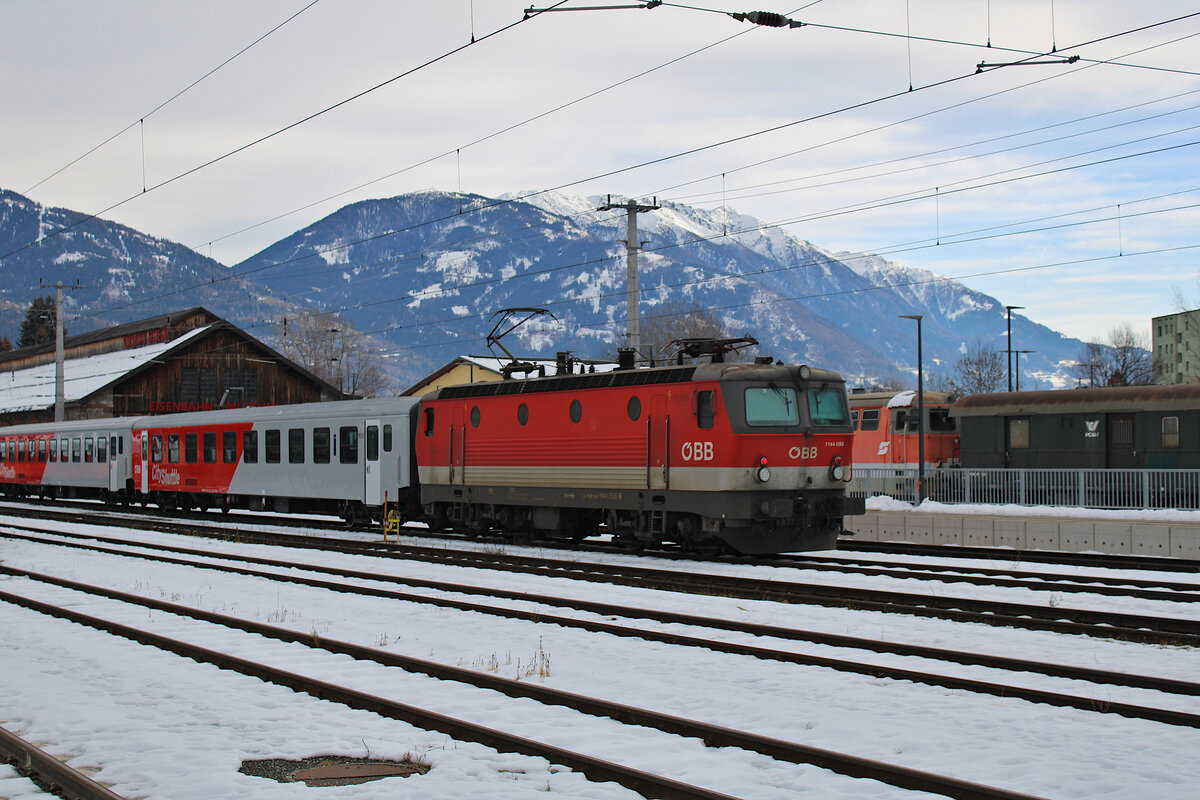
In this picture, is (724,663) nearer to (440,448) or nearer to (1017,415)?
(440,448)

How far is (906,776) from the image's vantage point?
6387 mm

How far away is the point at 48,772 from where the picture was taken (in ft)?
22.0

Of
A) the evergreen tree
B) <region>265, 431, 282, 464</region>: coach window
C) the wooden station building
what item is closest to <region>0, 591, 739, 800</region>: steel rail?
<region>265, 431, 282, 464</region>: coach window

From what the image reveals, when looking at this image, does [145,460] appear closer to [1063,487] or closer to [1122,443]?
[1063,487]

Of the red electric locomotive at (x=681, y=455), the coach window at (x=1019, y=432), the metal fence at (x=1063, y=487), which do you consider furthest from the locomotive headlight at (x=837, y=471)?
the coach window at (x=1019, y=432)

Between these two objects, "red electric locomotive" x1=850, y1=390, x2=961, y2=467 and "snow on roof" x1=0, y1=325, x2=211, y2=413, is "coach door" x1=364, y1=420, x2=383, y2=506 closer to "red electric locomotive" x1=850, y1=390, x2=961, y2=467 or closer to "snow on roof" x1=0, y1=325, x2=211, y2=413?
"red electric locomotive" x1=850, y1=390, x2=961, y2=467

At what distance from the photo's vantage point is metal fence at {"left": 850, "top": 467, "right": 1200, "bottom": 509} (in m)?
25.5

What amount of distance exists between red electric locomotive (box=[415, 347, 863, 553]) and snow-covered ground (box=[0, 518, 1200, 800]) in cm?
473

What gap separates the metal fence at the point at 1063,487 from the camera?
2553 cm

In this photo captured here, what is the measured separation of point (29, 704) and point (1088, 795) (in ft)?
24.9

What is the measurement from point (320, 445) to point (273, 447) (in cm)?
267

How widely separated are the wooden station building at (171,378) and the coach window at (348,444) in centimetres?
3635

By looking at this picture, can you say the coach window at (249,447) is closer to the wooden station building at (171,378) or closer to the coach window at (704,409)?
the coach window at (704,409)

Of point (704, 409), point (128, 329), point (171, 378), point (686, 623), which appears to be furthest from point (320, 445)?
point (128, 329)
